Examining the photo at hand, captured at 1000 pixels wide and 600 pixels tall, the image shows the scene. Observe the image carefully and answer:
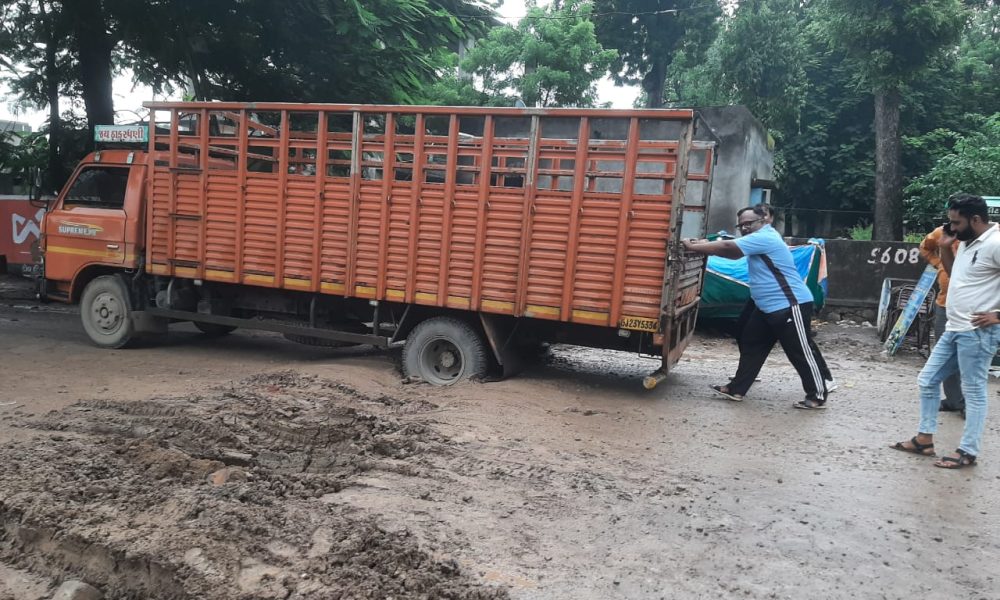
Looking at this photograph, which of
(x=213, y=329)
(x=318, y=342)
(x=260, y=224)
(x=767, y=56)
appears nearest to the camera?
(x=260, y=224)

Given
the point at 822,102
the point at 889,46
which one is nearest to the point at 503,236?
the point at 889,46

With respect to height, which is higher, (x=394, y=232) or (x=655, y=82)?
(x=655, y=82)

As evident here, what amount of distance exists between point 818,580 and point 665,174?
11.6 ft

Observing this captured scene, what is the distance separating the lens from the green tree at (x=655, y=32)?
2630 cm

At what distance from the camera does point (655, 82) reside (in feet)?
92.9

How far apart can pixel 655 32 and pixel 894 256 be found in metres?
18.0

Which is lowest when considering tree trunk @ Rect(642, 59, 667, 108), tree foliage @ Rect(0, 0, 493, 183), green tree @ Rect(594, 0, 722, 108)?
tree foliage @ Rect(0, 0, 493, 183)

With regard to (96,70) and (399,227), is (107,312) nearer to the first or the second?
(399,227)

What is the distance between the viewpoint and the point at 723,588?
3074mm

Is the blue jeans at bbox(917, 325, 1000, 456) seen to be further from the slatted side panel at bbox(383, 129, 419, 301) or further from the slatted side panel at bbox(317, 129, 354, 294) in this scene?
the slatted side panel at bbox(317, 129, 354, 294)

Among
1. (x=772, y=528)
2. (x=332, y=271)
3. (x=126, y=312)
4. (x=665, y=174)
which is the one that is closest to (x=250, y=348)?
(x=126, y=312)

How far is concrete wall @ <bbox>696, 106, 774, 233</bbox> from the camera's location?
1568 cm

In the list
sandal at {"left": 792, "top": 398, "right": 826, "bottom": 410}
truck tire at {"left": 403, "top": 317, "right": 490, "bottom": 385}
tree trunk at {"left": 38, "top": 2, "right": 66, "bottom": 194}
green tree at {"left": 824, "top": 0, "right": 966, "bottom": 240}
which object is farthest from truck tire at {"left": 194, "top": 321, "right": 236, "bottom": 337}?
green tree at {"left": 824, "top": 0, "right": 966, "bottom": 240}

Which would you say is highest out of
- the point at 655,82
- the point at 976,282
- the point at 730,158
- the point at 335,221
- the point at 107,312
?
the point at 655,82
